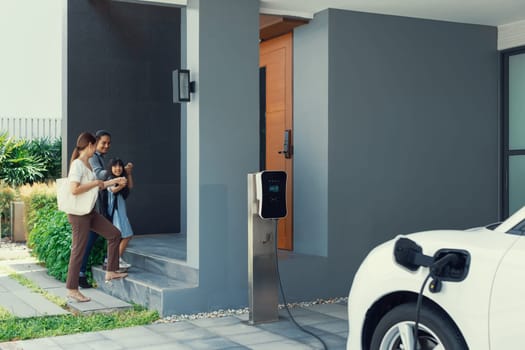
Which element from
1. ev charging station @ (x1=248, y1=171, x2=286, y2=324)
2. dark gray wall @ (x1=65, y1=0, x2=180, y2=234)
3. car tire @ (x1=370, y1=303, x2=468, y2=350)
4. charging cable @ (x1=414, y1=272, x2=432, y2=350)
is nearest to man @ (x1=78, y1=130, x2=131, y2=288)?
ev charging station @ (x1=248, y1=171, x2=286, y2=324)

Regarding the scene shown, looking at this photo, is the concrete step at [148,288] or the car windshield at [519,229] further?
the concrete step at [148,288]

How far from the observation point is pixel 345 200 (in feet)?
24.1

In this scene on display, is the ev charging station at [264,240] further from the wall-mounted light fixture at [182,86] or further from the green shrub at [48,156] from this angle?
the green shrub at [48,156]

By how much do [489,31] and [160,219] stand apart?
5.20 meters

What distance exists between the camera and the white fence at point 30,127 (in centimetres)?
1817

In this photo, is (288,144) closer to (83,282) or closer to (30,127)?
(83,282)

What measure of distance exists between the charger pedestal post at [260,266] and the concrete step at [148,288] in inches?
25.7

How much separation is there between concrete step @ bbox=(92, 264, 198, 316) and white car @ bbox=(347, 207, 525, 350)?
9.82 feet

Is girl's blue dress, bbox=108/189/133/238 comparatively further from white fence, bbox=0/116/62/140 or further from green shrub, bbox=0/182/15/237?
white fence, bbox=0/116/62/140

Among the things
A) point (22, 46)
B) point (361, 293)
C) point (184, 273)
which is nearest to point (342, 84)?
point (184, 273)

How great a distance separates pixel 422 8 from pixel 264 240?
9.85ft

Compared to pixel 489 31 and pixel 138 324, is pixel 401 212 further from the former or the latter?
pixel 138 324

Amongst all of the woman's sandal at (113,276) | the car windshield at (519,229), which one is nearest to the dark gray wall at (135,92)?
the woman's sandal at (113,276)

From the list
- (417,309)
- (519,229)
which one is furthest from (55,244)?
(519,229)
